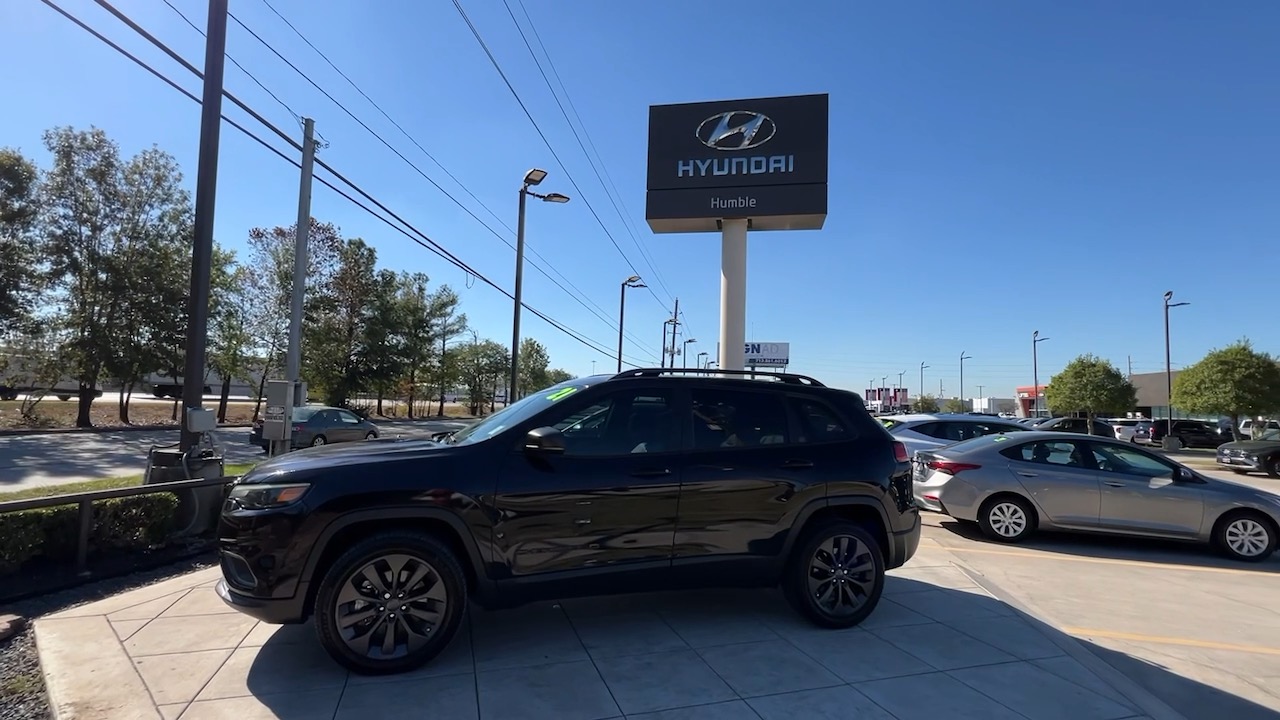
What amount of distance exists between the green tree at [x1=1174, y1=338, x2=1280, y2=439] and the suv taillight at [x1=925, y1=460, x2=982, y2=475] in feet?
100

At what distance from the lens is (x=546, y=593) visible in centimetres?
390

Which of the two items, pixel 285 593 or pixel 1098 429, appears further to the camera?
pixel 1098 429

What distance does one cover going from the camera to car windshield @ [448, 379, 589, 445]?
4.20 m

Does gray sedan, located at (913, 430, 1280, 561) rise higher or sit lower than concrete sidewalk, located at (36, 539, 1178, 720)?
higher

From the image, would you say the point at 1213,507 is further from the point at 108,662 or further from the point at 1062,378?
the point at 1062,378

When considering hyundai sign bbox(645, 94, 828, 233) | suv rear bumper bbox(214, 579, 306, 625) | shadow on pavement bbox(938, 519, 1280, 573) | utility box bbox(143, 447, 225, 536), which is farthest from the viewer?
hyundai sign bbox(645, 94, 828, 233)

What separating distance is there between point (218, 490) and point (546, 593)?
5.13 meters

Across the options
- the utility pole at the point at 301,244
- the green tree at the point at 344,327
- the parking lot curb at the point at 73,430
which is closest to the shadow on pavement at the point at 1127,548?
the utility pole at the point at 301,244

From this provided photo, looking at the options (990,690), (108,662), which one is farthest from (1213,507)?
(108,662)

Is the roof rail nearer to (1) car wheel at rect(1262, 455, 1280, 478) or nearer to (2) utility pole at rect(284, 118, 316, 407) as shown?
(2) utility pole at rect(284, 118, 316, 407)

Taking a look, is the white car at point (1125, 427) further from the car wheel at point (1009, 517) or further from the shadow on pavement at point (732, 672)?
the shadow on pavement at point (732, 672)

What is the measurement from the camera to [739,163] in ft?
56.6

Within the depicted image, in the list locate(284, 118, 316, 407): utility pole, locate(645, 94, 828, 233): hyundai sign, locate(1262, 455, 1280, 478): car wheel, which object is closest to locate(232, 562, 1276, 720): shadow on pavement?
locate(284, 118, 316, 407): utility pole

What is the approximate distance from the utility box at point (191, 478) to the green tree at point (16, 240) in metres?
24.4
